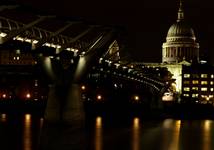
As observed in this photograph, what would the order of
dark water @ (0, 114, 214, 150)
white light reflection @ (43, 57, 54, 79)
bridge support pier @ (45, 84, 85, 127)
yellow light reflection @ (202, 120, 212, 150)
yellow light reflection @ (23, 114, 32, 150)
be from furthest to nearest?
1. bridge support pier @ (45, 84, 85, 127)
2. white light reflection @ (43, 57, 54, 79)
3. yellow light reflection @ (202, 120, 212, 150)
4. dark water @ (0, 114, 214, 150)
5. yellow light reflection @ (23, 114, 32, 150)

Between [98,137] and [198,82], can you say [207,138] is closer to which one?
[98,137]

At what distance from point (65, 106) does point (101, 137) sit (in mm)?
3484

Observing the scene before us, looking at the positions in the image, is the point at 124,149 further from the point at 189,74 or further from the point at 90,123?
the point at 189,74

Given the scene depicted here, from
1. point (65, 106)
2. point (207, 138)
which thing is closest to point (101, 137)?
point (65, 106)

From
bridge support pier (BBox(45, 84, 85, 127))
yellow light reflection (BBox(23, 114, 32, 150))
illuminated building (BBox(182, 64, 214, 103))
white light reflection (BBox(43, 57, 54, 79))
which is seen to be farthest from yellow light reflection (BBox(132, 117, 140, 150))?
illuminated building (BBox(182, 64, 214, 103))

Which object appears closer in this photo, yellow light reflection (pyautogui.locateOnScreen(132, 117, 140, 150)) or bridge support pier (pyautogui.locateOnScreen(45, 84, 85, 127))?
yellow light reflection (pyautogui.locateOnScreen(132, 117, 140, 150))

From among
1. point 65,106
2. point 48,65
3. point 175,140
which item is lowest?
point 175,140

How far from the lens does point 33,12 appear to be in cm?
4119

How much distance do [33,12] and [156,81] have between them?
67.2 metres

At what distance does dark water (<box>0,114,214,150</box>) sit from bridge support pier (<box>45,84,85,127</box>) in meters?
0.75

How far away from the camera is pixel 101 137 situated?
151 feet

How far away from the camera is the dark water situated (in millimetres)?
39578

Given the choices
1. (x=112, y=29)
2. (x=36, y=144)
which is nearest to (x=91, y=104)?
(x=112, y=29)

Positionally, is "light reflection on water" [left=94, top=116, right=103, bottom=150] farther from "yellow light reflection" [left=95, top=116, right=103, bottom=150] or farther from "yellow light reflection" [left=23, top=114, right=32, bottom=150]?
"yellow light reflection" [left=23, top=114, right=32, bottom=150]
